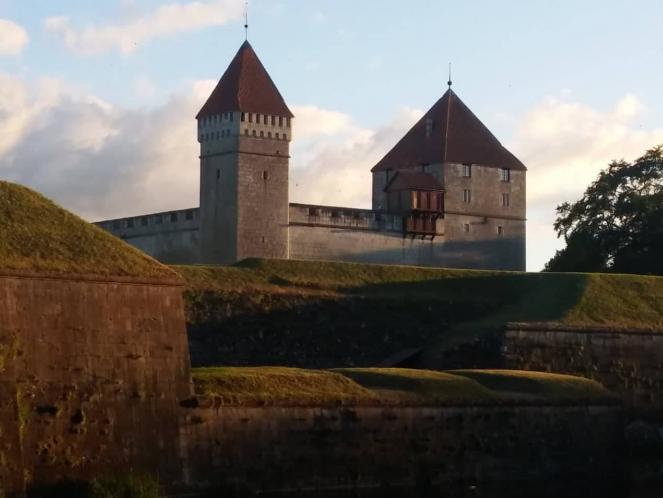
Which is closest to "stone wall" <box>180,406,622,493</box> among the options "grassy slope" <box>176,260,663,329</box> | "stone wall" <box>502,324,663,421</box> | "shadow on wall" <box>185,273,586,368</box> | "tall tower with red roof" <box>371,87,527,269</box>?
"stone wall" <box>502,324,663,421</box>

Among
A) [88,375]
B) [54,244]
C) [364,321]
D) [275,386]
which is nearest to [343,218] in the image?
[364,321]

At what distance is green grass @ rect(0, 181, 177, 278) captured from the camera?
28.5 m

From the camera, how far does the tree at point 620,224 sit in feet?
216

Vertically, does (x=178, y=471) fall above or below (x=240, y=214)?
below

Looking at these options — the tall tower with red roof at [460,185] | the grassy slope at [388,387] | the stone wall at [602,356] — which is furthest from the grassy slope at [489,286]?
the tall tower with red roof at [460,185]

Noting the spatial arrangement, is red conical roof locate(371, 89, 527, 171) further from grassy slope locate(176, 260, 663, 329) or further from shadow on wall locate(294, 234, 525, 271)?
grassy slope locate(176, 260, 663, 329)

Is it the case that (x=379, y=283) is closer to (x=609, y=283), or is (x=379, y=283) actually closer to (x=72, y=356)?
(x=609, y=283)

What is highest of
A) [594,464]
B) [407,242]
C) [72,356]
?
[407,242]

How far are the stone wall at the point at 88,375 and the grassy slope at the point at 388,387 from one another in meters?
1.38

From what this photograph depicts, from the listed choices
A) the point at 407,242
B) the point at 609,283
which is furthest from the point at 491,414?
the point at 407,242

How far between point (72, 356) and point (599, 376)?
2047 centimetres

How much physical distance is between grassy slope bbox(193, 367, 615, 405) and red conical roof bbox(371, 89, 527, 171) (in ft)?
117

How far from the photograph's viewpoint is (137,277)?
97.5 ft

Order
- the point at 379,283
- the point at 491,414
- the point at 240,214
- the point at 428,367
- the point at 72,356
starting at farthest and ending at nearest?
the point at 240,214 < the point at 379,283 < the point at 428,367 < the point at 491,414 < the point at 72,356
